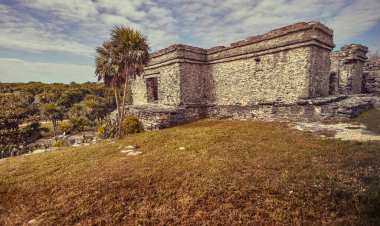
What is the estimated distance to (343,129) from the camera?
879cm

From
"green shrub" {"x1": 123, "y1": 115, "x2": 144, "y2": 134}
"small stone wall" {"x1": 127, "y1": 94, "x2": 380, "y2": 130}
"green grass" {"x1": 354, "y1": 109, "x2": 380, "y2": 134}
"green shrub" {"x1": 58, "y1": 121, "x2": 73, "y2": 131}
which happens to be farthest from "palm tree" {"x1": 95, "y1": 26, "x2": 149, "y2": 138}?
"green shrub" {"x1": 58, "y1": 121, "x2": 73, "y2": 131}

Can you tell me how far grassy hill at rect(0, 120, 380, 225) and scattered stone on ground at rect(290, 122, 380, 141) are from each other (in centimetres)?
91

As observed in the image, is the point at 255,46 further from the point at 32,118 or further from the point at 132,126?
the point at 32,118

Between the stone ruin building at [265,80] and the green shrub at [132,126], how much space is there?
1.80 feet

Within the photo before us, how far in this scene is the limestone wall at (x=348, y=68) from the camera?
14.4 m

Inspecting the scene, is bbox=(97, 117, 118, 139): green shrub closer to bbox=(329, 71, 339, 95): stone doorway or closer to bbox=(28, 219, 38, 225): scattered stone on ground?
bbox=(28, 219, 38, 225): scattered stone on ground

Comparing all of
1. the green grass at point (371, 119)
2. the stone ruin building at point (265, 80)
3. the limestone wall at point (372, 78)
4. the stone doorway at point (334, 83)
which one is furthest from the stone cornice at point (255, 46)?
the limestone wall at point (372, 78)

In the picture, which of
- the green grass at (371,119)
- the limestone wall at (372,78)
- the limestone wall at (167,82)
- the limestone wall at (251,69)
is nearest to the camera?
the green grass at (371,119)

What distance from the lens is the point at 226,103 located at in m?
15.3

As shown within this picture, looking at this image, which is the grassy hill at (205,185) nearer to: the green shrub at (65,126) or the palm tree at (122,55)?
the palm tree at (122,55)

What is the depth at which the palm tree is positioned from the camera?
1053cm

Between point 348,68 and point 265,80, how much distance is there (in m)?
6.74

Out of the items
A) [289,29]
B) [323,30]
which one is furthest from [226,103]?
[323,30]

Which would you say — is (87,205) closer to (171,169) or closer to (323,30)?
(171,169)
